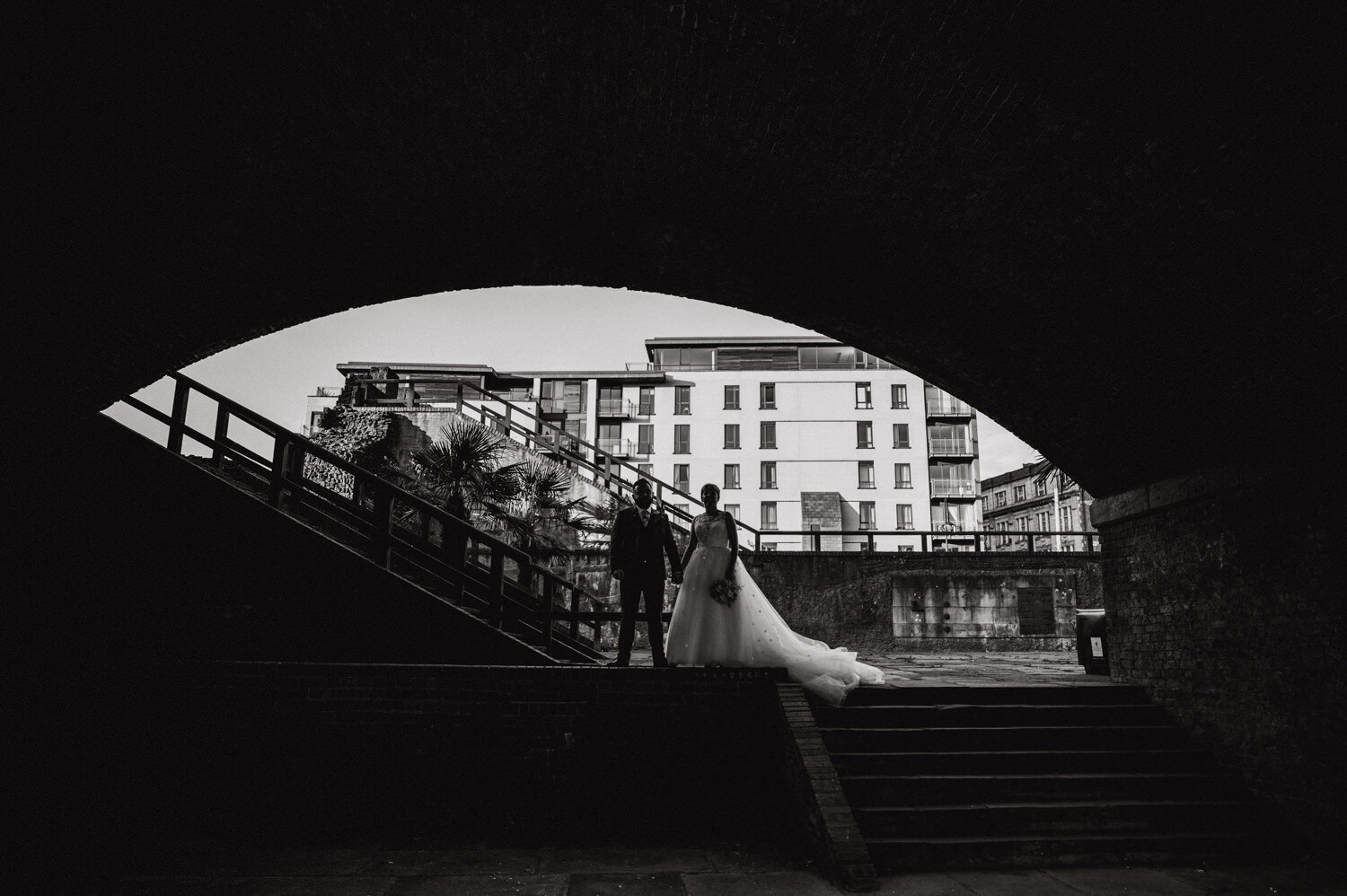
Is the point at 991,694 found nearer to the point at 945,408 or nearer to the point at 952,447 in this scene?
the point at 945,408

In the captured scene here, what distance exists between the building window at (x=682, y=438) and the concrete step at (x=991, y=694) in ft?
131

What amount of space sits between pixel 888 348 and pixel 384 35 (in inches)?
218

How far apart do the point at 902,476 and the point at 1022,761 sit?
40.2m

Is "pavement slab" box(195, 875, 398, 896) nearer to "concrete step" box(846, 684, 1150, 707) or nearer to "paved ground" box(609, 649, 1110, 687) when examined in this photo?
"concrete step" box(846, 684, 1150, 707)

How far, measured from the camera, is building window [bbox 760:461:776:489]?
1804 inches

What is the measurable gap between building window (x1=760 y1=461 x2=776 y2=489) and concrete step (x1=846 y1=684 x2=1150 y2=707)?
1509 inches

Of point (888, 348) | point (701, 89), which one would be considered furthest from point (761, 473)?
point (701, 89)

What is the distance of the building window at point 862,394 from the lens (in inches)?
1812

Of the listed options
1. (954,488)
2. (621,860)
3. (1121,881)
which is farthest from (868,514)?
(621,860)

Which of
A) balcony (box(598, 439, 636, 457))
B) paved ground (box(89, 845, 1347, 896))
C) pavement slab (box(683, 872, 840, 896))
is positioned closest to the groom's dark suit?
paved ground (box(89, 845, 1347, 896))

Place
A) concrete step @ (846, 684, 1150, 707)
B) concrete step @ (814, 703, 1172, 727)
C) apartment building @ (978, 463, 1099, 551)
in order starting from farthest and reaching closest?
apartment building @ (978, 463, 1099, 551), concrete step @ (846, 684, 1150, 707), concrete step @ (814, 703, 1172, 727)

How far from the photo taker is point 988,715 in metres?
7.01

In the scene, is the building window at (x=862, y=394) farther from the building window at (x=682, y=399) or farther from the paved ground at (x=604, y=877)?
the paved ground at (x=604, y=877)

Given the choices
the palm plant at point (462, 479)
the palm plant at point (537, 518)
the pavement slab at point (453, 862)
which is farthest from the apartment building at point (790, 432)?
the pavement slab at point (453, 862)
